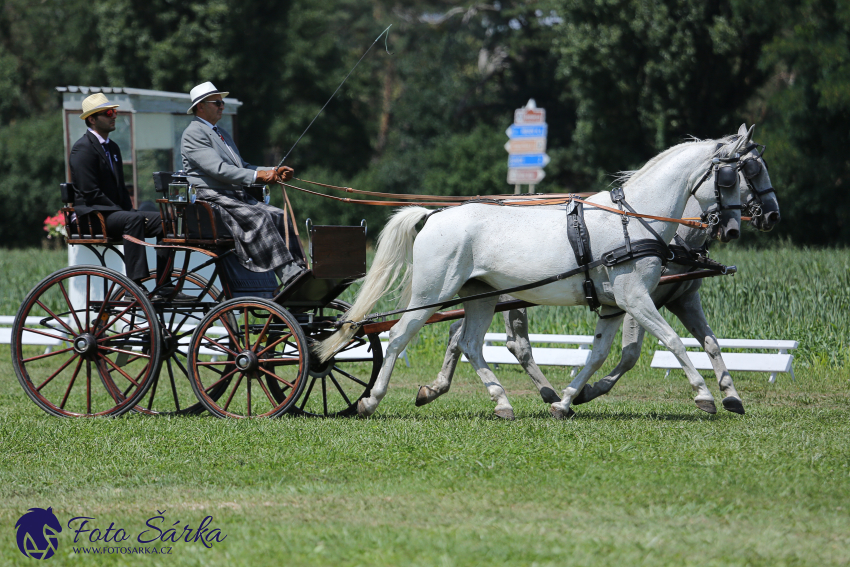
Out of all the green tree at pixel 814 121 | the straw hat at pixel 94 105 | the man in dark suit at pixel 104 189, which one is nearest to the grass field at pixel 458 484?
the man in dark suit at pixel 104 189

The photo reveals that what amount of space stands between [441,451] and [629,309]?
199 centimetres

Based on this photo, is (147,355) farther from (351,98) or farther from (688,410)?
(351,98)

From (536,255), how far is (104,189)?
12.6 ft

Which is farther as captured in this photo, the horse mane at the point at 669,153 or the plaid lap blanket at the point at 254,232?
the plaid lap blanket at the point at 254,232

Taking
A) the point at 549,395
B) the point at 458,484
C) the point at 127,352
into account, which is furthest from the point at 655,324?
the point at 127,352

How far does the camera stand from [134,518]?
513 centimetres

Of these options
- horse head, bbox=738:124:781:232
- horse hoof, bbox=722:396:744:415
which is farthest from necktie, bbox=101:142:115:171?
horse hoof, bbox=722:396:744:415

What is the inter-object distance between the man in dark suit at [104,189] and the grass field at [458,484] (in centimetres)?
144

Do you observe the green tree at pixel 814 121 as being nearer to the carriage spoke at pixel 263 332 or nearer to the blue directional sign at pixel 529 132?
the blue directional sign at pixel 529 132

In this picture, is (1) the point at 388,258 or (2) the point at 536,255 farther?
(1) the point at 388,258

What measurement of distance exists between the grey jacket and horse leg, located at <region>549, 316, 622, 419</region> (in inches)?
123

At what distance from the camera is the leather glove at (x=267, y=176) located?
311 inches

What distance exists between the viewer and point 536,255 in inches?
305

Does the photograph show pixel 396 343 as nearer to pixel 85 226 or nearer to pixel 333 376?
pixel 333 376
